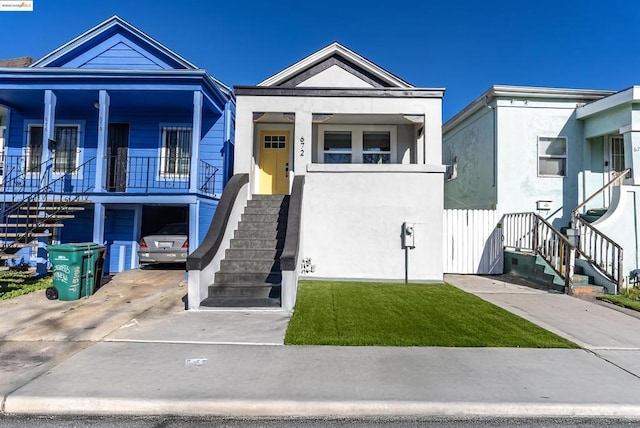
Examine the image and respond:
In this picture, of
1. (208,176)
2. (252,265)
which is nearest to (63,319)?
(252,265)

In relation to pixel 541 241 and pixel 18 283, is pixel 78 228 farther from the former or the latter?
pixel 541 241

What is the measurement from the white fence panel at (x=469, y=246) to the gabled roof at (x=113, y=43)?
964 cm

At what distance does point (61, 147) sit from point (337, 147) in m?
9.36

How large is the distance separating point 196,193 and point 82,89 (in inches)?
180

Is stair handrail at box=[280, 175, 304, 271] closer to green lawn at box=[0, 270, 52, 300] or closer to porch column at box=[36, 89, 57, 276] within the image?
green lawn at box=[0, 270, 52, 300]

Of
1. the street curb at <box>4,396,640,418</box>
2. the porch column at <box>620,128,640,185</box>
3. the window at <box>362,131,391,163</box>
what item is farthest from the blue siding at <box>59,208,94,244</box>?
the porch column at <box>620,128,640,185</box>

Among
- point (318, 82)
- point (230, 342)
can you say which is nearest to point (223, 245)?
point (230, 342)

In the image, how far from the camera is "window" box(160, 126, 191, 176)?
12586 mm

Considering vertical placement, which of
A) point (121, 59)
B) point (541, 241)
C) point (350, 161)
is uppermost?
point (121, 59)

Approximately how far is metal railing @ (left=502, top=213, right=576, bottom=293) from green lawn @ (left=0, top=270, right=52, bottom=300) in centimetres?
1246

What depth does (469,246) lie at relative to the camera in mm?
11656

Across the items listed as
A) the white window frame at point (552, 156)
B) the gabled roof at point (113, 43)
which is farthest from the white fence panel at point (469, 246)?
the gabled roof at point (113, 43)

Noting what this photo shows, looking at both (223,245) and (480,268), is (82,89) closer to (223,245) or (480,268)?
(223,245)

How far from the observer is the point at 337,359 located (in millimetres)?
4480
